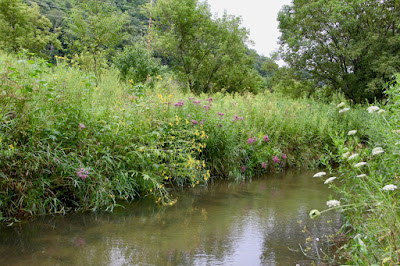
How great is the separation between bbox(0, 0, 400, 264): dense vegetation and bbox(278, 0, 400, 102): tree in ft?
0.22

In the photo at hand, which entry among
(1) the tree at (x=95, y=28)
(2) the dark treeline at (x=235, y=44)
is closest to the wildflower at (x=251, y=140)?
(2) the dark treeline at (x=235, y=44)

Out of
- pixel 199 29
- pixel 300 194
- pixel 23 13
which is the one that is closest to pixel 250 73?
pixel 199 29

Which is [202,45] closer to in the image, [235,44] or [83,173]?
[235,44]

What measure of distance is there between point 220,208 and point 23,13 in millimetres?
28624

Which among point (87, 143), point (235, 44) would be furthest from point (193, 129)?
point (235, 44)

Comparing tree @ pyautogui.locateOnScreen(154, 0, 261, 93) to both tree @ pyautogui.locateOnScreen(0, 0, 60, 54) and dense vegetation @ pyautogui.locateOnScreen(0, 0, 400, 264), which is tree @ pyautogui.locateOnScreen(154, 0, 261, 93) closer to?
dense vegetation @ pyautogui.locateOnScreen(0, 0, 400, 264)

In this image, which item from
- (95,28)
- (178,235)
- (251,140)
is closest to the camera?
(178,235)

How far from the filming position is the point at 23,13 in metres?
26.8

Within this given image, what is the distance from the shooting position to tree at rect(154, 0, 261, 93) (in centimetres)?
2408

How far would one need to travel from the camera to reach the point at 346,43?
1747cm

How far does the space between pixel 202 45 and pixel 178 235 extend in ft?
74.5

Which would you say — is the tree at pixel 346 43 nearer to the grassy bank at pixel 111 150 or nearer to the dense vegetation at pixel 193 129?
the dense vegetation at pixel 193 129

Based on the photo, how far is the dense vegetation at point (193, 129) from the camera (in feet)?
11.1

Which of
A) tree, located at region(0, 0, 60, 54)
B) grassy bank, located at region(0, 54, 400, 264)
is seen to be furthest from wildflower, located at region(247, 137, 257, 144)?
tree, located at region(0, 0, 60, 54)
